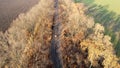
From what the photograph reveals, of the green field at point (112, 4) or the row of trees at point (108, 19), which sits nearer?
the row of trees at point (108, 19)

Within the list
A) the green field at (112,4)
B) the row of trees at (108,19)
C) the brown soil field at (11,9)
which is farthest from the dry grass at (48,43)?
the green field at (112,4)

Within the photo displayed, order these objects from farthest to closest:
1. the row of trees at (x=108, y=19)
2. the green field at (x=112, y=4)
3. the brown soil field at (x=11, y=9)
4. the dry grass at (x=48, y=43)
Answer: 1. the green field at (x=112, y=4)
2. the brown soil field at (x=11, y=9)
3. the row of trees at (x=108, y=19)
4. the dry grass at (x=48, y=43)

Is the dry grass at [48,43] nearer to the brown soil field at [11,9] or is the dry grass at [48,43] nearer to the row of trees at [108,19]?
the brown soil field at [11,9]

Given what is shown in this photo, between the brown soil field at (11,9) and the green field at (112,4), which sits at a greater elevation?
the brown soil field at (11,9)

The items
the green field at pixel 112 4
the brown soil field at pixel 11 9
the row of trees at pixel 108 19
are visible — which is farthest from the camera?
the green field at pixel 112 4

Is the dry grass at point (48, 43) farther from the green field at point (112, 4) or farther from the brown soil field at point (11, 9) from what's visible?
the green field at point (112, 4)

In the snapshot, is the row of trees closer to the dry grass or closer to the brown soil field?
the dry grass

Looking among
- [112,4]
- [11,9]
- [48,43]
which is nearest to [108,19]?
[112,4]

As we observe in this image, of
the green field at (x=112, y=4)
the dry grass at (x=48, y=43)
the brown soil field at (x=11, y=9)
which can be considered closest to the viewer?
the dry grass at (x=48, y=43)

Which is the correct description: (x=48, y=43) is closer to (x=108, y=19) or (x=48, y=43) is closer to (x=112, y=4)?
(x=108, y=19)
